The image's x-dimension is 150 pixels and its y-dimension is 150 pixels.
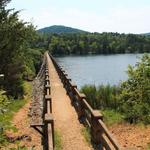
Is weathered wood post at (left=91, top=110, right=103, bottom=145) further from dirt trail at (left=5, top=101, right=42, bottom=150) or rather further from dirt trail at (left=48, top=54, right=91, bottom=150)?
dirt trail at (left=5, top=101, right=42, bottom=150)

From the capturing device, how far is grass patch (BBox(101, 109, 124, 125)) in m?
23.0

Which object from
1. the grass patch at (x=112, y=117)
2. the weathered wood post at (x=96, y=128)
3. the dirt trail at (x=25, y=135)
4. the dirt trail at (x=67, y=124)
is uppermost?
the weathered wood post at (x=96, y=128)

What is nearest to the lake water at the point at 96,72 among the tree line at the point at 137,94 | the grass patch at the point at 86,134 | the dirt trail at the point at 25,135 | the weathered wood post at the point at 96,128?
the tree line at the point at 137,94

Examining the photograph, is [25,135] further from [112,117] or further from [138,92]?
[112,117]

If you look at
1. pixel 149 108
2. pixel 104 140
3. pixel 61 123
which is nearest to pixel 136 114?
pixel 149 108

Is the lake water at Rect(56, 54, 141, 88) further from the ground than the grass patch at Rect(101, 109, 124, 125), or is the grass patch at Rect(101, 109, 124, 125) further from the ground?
the grass patch at Rect(101, 109, 124, 125)

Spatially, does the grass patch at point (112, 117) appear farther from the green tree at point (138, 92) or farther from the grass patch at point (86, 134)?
the grass patch at point (86, 134)

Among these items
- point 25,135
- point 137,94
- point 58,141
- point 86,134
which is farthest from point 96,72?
point 58,141

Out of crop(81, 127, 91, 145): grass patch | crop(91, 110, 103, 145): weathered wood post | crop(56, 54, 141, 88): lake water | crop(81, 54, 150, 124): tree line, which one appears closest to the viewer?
crop(91, 110, 103, 145): weathered wood post

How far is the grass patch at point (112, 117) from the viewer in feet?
75.3

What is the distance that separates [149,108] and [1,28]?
28.6 feet

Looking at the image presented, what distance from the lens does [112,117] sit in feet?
80.1

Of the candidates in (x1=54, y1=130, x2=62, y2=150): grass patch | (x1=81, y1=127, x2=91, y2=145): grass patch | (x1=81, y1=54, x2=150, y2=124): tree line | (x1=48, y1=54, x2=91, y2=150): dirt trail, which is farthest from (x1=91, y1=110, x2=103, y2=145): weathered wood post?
(x1=81, y1=54, x2=150, y2=124): tree line

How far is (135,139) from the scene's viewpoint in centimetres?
1554
